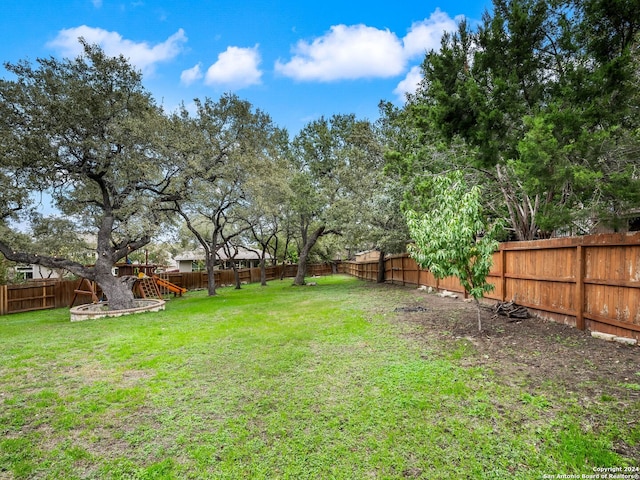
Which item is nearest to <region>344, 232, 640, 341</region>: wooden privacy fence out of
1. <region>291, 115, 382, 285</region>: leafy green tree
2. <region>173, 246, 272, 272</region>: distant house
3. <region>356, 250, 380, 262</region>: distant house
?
<region>291, 115, 382, 285</region>: leafy green tree

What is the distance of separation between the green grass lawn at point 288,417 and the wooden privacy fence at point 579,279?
214 centimetres

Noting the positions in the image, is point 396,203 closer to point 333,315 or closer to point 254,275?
point 333,315

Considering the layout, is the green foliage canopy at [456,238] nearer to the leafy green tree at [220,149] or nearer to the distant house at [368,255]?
the leafy green tree at [220,149]

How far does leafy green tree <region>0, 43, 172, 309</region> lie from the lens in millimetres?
8758

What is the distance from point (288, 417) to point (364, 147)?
14704mm

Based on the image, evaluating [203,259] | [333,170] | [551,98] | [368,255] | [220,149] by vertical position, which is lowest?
[203,259]

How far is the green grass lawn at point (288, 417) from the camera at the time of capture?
2357 mm

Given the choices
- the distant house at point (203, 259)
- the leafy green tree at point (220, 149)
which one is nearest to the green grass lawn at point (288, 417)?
the leafy green tree at point (220, 149)

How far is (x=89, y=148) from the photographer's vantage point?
9312 mm

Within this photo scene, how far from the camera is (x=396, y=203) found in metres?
12.5

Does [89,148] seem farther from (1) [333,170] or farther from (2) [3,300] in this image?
(1) [333,170]

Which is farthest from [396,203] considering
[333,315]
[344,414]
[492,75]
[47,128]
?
[47,128]

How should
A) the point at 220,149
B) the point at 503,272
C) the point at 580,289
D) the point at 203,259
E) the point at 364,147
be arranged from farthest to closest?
the point at 203,259, the point at 364,147, the point at 220,149, the point at 503,272, the point at 580,289

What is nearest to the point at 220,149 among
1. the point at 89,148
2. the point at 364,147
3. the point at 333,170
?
the point at 89,148
